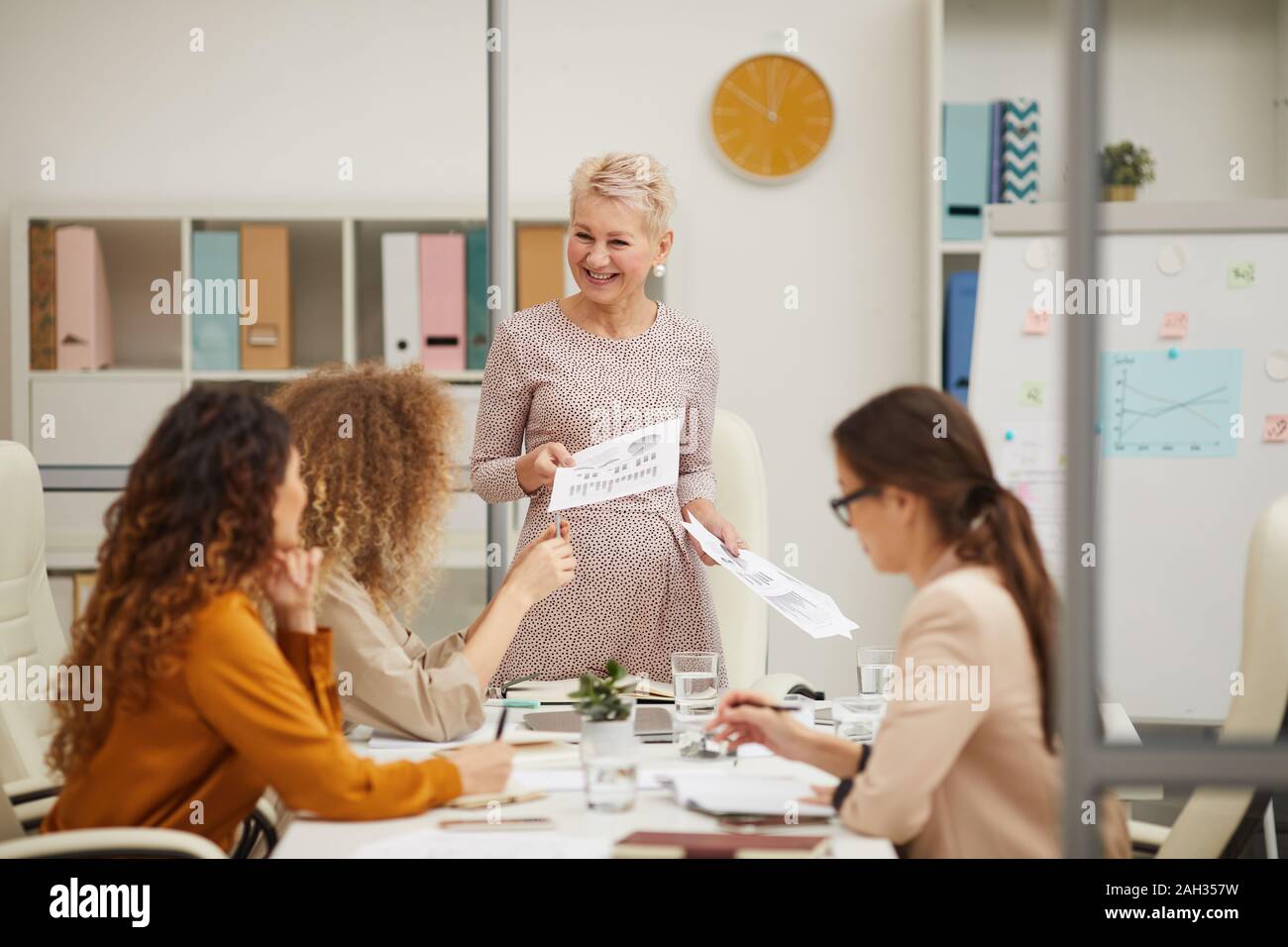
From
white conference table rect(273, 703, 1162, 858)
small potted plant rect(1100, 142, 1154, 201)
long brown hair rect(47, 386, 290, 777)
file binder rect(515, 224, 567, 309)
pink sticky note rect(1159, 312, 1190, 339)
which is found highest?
small potted plant rect(1100, 142, 1154, 201)

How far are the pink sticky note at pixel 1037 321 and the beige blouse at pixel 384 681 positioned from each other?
2450mm

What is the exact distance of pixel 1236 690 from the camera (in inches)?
65.9

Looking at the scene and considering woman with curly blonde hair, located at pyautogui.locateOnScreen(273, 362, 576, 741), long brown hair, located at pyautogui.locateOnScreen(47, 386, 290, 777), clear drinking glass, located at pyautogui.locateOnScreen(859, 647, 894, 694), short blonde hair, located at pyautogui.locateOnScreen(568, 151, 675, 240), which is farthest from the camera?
short blonde hair, located at pyautogui.locateOnScreen(568, 151, 675, 240)

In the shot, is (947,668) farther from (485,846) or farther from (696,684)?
(696,684)

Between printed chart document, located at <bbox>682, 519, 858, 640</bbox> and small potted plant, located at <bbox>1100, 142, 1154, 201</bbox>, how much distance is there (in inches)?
91.9

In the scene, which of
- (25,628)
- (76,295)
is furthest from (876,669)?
(76,295)

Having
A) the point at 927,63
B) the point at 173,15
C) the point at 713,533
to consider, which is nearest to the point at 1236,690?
the point at 713,533

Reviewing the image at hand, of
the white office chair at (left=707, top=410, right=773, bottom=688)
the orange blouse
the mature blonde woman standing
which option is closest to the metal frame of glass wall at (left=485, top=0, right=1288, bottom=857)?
the orange blouse

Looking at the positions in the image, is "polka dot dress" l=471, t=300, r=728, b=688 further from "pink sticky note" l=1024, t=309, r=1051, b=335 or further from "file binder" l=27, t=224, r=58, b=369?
"file binder" l=27, t=224, r=58, b=369

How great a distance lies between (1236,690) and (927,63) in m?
2.84

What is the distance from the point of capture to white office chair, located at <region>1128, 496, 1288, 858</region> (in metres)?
1.60

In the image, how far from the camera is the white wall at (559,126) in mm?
4199

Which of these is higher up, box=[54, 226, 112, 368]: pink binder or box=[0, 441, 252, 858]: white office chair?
box=[54, 226, 112, 368]: pink binder
